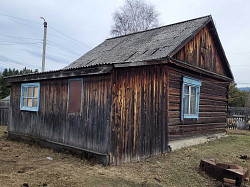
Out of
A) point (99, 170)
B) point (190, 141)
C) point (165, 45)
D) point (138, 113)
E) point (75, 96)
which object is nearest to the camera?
point (99, 170)

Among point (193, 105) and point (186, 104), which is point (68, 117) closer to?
point (186, 104)

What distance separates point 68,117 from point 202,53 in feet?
21.3

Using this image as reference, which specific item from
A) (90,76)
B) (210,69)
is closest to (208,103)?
(210,69)

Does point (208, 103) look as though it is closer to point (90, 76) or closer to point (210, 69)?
point (210, 69)

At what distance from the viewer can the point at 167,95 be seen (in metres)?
7.71

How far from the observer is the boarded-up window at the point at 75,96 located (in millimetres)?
7404

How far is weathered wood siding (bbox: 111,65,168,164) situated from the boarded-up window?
1577 mm

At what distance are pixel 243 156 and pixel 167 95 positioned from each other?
3270mm

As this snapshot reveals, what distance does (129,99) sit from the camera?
6.74 metres

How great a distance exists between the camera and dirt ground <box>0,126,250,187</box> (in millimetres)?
4969

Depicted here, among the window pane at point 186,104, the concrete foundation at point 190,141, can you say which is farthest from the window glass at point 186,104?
the concrete foundation at point 190,141

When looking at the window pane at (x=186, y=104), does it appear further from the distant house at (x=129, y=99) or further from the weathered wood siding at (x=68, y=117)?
the weathered wood siding at (x=68, y=117)

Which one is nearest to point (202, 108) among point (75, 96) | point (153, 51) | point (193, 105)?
point (193, 105)

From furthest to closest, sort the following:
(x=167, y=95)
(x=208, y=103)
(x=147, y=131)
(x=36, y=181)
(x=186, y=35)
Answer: (x=208, y=103) → (x=186, y=35) → (x=167, y=95) → (x=147, y=131) → (x=36, y=181)
